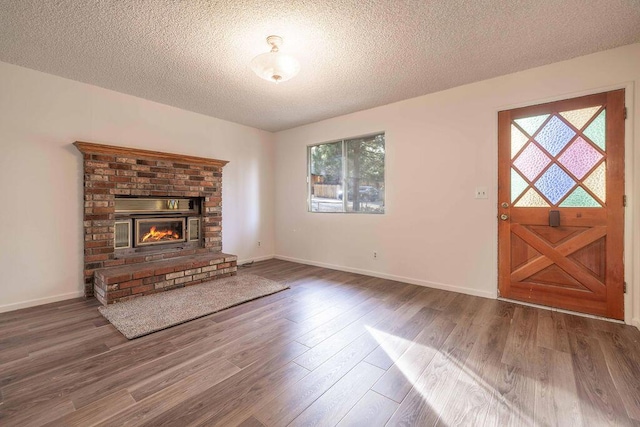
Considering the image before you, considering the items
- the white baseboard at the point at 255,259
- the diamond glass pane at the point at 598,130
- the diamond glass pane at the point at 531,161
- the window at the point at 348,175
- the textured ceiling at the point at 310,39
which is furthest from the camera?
the white baseboard at the point at 255,259

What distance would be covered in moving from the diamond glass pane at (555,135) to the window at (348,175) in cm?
183

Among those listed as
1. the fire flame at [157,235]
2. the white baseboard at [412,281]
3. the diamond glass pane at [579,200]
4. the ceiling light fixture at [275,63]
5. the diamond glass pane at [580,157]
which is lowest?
the white baseboard at [412,281]

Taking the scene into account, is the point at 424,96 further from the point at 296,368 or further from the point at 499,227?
the point at 296,368

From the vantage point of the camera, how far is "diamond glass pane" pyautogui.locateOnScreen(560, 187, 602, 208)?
2.59 meters

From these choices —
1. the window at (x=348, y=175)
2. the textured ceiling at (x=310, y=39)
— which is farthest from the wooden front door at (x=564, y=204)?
the window at (x=348, y=175)

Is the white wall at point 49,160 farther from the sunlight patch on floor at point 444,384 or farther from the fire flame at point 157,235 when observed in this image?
the sunlight patch on floor at point 444,384

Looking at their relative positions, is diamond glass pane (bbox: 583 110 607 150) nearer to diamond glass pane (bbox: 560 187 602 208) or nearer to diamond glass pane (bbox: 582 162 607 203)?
diamond glass pane (bbox: 582 162 607 203)

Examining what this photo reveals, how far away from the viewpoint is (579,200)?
2.65 meters

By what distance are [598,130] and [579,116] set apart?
0.21 meters

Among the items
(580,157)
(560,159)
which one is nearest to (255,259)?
(560,159)

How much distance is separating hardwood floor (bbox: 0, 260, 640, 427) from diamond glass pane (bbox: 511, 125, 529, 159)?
1692 mm

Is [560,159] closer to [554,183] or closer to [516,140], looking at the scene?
[554,183]

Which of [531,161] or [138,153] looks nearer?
[531,161]

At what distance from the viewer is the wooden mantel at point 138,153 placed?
3111 mm
